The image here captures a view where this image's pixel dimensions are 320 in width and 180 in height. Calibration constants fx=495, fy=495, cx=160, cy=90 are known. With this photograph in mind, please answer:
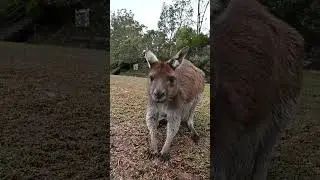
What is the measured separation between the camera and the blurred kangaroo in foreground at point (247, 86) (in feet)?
10.7

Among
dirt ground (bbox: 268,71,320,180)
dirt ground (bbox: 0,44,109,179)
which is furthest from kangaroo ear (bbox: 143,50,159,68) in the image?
dirt ground (bbox: 268,71,320,180)

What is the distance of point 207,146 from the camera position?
10.8 ft

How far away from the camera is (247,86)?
3246mm

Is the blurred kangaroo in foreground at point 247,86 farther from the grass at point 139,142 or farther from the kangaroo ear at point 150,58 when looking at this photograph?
the kangaroo ear at point 150,58

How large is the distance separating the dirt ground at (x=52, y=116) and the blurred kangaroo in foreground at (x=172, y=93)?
89 cm

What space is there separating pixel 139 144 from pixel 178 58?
2.08 ft

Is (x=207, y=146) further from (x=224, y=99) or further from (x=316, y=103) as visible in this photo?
(x=316, y=103)

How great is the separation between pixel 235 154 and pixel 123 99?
2.77 feet

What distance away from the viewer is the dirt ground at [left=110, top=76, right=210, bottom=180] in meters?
3.27

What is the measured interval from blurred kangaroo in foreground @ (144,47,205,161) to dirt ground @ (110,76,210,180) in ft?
0.16

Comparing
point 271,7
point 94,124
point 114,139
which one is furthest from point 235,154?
point 94,124

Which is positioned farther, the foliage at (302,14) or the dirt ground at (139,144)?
the foliage at (302,14)

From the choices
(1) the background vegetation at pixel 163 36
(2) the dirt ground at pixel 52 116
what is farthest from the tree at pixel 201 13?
(2) the dirt ground at pixel 52 116

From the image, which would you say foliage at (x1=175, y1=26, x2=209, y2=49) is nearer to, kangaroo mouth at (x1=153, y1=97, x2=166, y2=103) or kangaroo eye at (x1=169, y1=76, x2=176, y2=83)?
kangaroo eye at (x1=169, y1=76, x2=176, y2=83)
